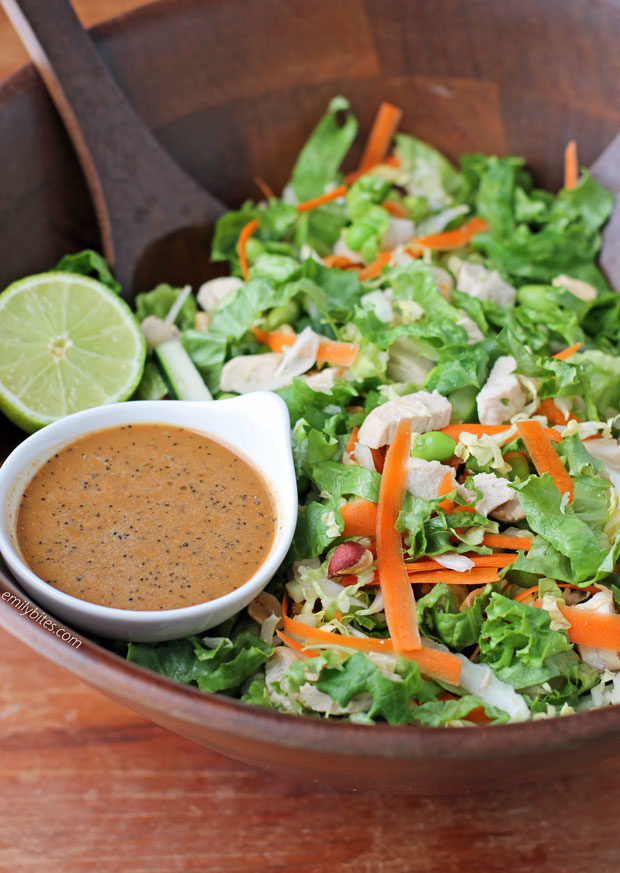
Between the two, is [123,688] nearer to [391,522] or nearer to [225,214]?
[391,522]

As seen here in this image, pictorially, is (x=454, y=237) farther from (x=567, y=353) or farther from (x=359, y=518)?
(x=359, y=518)

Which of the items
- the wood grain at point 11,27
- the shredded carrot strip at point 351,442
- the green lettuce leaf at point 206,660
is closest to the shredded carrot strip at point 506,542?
the shredded carrot strip at point 351,442

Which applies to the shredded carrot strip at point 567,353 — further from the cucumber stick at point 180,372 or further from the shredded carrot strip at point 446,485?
the cucumber stick at point 180,372

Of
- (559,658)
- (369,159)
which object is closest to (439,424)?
(559,658)

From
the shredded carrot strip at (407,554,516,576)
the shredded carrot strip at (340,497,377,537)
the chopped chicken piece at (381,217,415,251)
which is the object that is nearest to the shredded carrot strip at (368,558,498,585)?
the shredded carrot strip at (407,554,516,576)

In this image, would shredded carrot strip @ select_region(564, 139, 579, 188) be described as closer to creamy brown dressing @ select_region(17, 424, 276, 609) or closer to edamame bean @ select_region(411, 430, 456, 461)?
edamame bean @ select_region(411, 430, 456, 461)

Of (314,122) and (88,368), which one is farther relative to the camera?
(314,122)
